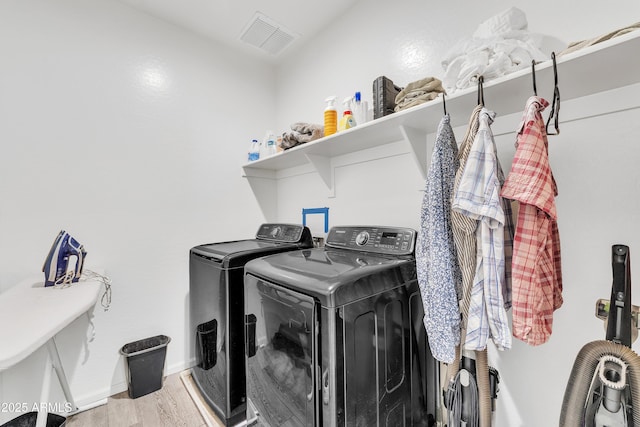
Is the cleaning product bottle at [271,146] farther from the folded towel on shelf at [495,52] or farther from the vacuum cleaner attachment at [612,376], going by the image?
the vacuum cleaner attachment at [612,376]

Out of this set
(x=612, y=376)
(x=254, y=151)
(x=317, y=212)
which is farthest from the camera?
(x=254, y=151)

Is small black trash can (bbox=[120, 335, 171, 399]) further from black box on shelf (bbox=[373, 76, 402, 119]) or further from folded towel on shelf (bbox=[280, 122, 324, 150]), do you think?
black box on shelf (bbox=[373, 76, 402, 119])

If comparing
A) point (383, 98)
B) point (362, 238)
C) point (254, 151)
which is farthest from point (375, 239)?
point (254, 151)

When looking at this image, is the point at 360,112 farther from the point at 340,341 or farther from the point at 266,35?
the point at 266,35

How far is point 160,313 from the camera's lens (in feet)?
6.68

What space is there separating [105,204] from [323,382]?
1.91 metres

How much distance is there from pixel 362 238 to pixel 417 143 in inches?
24.1

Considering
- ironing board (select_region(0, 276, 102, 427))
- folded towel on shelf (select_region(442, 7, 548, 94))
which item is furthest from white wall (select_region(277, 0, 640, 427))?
ironing board (select_region(0, 276, 102, 427))

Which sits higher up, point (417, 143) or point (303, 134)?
point (303, 134)

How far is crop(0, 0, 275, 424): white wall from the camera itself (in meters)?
1.58

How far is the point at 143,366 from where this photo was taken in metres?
1.80

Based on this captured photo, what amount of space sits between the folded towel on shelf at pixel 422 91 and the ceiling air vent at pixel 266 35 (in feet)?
5.01

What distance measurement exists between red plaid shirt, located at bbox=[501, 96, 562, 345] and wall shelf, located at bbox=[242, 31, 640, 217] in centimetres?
19

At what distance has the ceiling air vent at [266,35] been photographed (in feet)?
6.91
